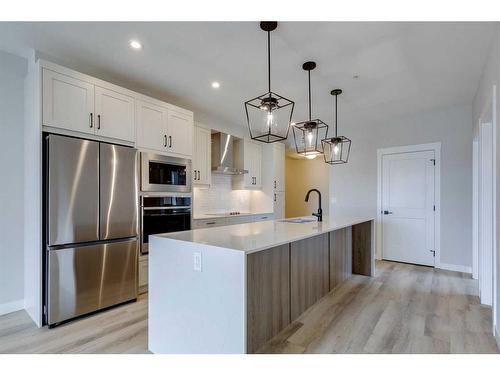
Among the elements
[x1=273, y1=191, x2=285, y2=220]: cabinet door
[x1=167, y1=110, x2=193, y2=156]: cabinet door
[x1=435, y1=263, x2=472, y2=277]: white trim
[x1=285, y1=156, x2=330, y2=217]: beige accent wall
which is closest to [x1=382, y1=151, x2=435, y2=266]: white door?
[x1=435, y1=263, x2=472, y2=277]: white trim

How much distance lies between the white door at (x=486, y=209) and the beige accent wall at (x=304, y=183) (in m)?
4.56

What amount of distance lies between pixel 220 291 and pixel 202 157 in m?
3.00

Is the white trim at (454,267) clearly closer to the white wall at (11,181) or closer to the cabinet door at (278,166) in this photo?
the cabinet door at (278,166)

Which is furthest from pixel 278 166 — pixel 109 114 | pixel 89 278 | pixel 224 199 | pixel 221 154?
pixel 89 278

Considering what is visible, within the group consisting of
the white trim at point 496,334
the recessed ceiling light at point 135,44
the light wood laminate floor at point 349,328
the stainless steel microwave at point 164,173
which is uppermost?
the recessed ceiling light at point 135,44

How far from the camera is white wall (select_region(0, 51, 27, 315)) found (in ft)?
8.84

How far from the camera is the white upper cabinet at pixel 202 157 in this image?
169 inches

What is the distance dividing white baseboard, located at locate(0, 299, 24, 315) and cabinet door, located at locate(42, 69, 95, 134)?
1820 millimetres

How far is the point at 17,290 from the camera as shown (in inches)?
109

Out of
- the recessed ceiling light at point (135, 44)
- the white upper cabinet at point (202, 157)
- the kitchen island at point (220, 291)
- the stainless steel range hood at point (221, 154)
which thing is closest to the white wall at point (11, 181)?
the recessed ceiling light at point (135, 44)

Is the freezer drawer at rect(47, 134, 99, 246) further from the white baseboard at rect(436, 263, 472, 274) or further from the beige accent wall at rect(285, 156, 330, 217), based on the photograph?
the beige accent wall at rect(285, 156, 330, 217)

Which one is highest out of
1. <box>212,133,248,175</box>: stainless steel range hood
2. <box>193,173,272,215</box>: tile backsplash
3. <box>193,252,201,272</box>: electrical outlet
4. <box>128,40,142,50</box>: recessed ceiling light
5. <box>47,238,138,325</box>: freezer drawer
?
<box>128,40,142,50</box>: recessed ceiling light
